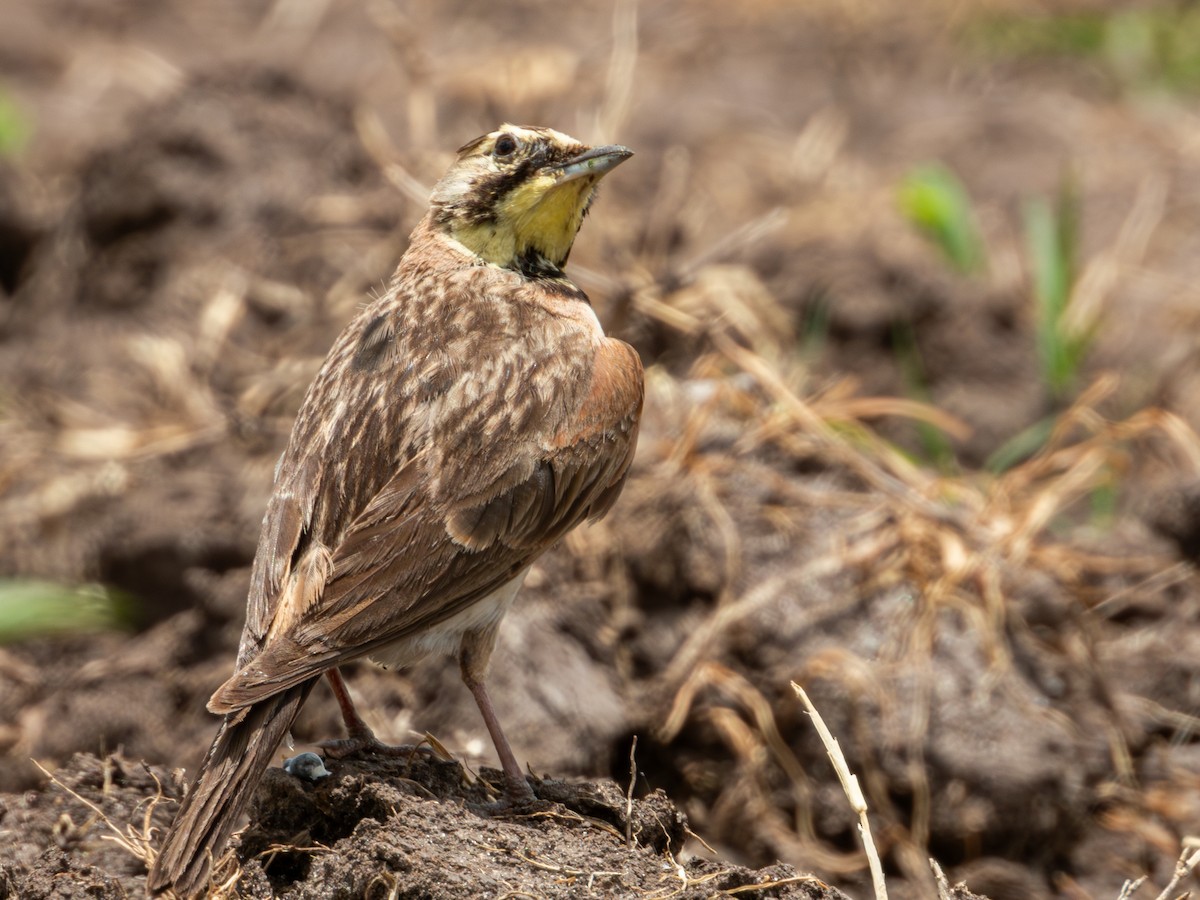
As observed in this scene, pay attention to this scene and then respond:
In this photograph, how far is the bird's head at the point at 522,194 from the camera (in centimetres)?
482

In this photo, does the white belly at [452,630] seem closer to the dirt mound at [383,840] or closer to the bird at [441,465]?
the bird at [441,465]

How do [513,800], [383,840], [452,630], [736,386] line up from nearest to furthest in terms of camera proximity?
[383,840]
[513,800]
[452,630]
[736,386]

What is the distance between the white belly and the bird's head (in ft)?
3.34

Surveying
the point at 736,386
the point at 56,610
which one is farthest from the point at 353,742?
the point at 736,386

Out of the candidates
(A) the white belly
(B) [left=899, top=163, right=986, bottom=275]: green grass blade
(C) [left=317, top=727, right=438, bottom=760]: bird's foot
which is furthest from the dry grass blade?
(B) [left=899, top=163, right=986, bottom=275]: green grass blade

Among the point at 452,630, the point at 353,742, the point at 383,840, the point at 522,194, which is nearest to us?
the point at 383,840

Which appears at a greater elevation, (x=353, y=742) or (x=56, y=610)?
(x=353, y=742)

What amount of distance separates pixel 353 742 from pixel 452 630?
387 millimetres

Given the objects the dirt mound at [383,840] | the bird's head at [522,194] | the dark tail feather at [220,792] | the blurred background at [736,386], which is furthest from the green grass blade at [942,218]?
the dark tail feather at [220,792]

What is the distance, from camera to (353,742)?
13.8ft

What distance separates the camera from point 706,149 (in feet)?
30.7

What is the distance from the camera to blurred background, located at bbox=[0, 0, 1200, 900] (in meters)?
5.82

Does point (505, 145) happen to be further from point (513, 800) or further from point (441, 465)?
point (513, 800)

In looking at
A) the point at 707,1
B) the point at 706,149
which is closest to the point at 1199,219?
the point at 706,149
